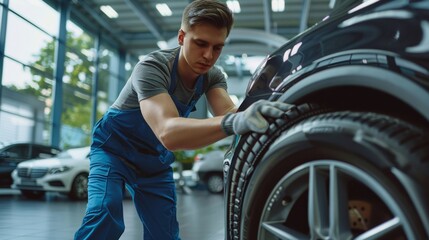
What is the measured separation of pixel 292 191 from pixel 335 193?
0.16 m

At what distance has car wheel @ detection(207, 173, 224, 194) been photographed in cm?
990

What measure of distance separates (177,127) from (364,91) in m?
0.59

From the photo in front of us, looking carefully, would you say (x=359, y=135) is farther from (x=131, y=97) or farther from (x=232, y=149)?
(x=131, y=97)

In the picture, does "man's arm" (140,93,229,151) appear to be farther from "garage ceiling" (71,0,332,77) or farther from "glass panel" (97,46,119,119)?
"glass panel" (97,46,119,119)

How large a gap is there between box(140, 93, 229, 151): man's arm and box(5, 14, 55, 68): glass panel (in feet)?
33.2

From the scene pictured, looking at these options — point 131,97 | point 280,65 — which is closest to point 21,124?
point 131,97

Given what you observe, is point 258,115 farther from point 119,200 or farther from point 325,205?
point 119,200

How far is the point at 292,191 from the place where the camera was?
1.22m

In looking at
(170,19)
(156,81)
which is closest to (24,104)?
(170,19)

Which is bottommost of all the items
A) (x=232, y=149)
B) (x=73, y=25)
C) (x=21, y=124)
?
(x=232, y=149)

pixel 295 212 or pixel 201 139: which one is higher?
pixel 201 139

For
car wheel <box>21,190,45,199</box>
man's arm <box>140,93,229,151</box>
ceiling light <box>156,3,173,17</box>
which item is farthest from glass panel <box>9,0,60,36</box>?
man's arm <box>140,93,229,151</box>

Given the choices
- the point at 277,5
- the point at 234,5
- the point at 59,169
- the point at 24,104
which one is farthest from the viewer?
the point at 277,5

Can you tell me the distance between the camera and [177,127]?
144 cm
